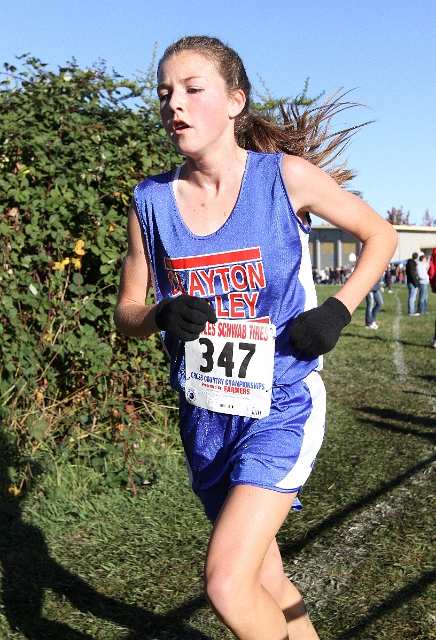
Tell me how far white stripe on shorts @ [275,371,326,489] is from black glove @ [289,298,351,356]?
0.65 ft

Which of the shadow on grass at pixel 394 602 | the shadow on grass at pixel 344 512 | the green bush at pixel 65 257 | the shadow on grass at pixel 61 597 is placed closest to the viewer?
the shadow on grass at pixel 394 602

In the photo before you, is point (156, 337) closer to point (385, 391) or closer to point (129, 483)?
point (129, 483)

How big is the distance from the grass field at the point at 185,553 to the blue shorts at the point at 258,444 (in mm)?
1002

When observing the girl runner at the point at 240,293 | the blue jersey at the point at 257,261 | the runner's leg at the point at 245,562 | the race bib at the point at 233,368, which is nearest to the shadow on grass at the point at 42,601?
the girl runner at the point at 240,293

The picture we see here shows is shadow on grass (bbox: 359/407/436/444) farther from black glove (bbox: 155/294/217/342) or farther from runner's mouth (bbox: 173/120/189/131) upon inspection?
runner's mouth (bbox: 173/120/189/131)

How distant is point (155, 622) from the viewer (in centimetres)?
336

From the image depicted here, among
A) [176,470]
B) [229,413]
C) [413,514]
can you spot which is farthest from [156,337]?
[229,413]

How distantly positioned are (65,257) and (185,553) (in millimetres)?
1925

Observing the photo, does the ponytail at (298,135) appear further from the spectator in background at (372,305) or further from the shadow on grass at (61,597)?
the spectator in background at (372,305)

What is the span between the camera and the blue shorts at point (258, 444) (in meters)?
2.38

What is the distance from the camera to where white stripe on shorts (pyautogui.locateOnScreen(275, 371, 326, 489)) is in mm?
2435

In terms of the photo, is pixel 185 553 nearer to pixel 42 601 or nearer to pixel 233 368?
pixel 42 601

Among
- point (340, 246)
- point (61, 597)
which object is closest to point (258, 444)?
point (61, 597)

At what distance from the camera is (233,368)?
2523 millimetres
